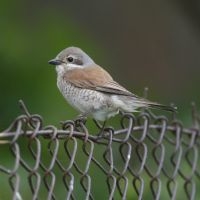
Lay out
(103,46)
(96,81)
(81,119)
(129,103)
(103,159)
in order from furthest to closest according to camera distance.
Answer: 1. (103,46)
2. (96,81)
3. (103,159)
4. (129,103)
5. (81,119)

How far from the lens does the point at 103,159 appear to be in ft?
23.1

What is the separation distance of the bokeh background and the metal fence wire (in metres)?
0.81

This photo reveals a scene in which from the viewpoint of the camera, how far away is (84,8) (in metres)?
12.6

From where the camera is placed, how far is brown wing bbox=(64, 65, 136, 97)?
6.94m

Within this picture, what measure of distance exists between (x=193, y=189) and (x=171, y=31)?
281 inches

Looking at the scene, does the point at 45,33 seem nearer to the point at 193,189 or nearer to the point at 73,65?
the point at 73,65

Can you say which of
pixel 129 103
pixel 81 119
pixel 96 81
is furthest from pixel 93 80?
pixel 81 119

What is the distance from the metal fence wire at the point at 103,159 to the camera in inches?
197

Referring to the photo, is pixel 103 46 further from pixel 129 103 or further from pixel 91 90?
pixel 129 103

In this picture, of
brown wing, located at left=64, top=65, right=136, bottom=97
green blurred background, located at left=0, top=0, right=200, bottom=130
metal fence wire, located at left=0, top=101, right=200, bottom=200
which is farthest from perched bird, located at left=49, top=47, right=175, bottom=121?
green blurred background, located at left=0, top=0, right=200, bottom=130

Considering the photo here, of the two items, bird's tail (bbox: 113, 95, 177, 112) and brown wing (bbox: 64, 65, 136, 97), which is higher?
brown wing (bbox: 64, 65, 136, 97)

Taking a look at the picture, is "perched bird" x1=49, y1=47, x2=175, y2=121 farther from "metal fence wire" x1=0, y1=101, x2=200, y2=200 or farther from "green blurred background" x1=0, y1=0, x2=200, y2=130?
"green blurred background" x1=0, y1=0, x2=200, y2=130

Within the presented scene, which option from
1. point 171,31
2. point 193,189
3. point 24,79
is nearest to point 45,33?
point 24,79

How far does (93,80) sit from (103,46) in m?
4.64
